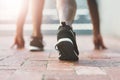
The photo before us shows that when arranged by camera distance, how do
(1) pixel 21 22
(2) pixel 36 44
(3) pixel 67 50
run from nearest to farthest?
(3) pixel 67 50, (2) pixel 36 44, (1) pixel 21 22

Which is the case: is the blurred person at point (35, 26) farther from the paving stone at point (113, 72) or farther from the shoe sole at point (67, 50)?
the paving stone at point (113, 72)

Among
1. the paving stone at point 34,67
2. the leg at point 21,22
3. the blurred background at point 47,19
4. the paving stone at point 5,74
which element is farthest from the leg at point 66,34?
the blurred background at point 47,19

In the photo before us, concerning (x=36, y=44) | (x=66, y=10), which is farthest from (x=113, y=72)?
(x=36, y=44)

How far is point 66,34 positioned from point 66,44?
0.25 ft

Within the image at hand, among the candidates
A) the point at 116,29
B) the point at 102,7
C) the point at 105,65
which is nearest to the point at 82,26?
the point at 102,7

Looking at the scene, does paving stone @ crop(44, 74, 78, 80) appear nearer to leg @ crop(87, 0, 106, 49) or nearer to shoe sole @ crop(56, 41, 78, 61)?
shoe sole @ crop(56, 41, 78, 61)

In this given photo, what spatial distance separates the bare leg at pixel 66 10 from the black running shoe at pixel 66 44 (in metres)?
0.06

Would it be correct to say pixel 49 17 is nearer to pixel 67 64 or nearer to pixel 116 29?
pixel 116 29

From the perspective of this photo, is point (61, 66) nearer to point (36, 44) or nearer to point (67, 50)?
point (67, 50)

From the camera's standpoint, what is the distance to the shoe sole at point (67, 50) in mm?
2107

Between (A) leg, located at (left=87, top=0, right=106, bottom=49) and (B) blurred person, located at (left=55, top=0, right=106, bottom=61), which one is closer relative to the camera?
(B) blurred person, located at (left=55, top=0, right=106, bottom=61)

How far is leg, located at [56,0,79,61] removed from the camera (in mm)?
2115

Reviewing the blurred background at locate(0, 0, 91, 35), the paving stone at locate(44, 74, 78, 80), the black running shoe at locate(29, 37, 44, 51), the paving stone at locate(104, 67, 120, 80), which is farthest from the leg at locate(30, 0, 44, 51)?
the blurred background at locate(0, 0, 91, 35)

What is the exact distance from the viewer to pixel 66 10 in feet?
7.50
